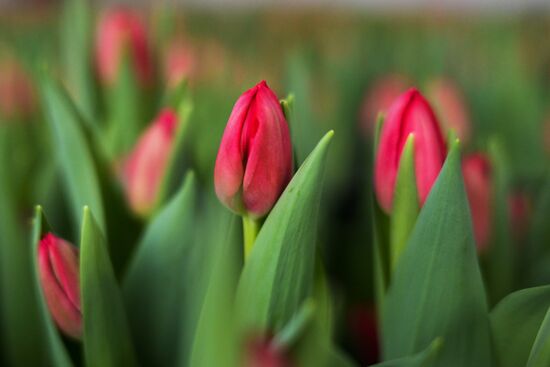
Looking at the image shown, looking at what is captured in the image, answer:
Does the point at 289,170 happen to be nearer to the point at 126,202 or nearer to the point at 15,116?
the point at 126,202

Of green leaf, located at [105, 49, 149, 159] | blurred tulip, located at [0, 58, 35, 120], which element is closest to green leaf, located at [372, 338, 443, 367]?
green leaf, located at [105, 49, 149, 159]

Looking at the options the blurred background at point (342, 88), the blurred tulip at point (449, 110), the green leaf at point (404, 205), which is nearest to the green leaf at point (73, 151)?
the blurred background at point (342, 88)

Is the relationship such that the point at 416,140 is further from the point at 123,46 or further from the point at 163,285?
the point at 123,46

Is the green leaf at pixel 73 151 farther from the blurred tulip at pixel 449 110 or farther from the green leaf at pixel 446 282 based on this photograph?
the blurred tulip at pixel 449 110

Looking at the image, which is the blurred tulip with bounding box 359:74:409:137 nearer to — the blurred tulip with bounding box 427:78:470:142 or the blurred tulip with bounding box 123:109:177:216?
the blurred tulip with bounding box 427:78:470:142

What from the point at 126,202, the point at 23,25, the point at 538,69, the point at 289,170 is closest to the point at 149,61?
the point at 126,202

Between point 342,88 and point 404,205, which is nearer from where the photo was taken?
point 404,205

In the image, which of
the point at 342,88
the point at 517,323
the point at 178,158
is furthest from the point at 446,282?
the point at 342,88
